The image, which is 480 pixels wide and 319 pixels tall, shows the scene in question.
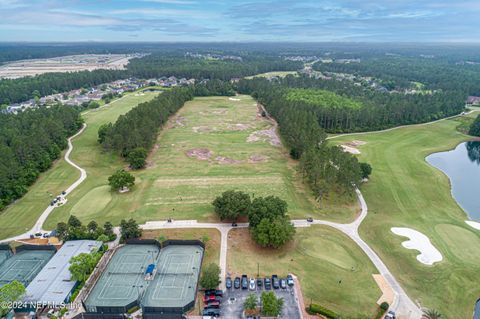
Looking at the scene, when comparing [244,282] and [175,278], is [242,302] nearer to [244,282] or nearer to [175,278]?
[244,282]

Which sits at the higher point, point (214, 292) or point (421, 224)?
point (214, 292)

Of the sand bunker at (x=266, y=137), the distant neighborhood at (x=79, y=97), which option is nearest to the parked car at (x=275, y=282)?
the sand bunker at (x=266, y=137)

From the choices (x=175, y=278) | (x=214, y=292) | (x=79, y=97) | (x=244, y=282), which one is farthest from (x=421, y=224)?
(x=79, y=97)

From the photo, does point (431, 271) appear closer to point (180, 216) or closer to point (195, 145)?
point (180, 216)

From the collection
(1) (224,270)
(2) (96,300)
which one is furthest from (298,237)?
(2) (96,300)

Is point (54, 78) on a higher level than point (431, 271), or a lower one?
higher

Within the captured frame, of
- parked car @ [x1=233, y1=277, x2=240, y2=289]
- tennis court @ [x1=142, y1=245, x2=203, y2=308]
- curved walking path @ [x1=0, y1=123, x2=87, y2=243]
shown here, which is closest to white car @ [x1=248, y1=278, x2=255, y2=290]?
parked car @ [x1=233, y1=277, x2=240, y2=289]
